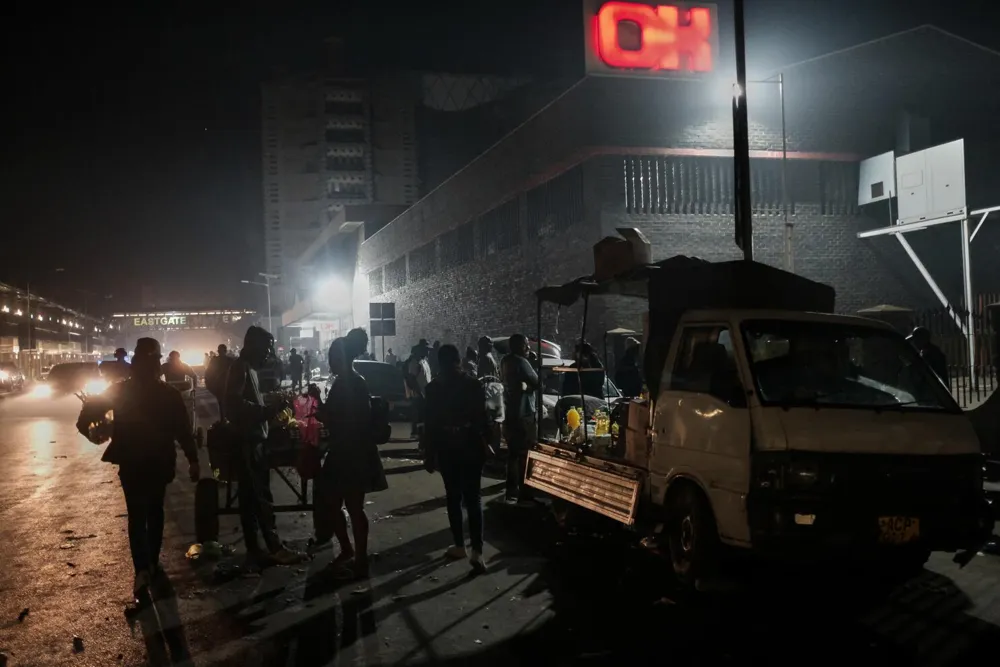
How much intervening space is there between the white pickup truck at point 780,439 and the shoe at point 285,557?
258 cm

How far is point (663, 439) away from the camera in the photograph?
663 centimetres

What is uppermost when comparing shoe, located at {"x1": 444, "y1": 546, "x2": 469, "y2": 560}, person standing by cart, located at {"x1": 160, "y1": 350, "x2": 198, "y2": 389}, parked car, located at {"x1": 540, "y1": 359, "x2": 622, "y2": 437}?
person standing by cart, located at {"x1": 160, "y1": 350, "x2": 198, "y2": 389}

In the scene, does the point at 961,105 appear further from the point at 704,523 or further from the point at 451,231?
the point at 704,523

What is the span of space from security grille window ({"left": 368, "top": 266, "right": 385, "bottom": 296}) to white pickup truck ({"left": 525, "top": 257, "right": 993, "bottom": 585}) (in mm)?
45125

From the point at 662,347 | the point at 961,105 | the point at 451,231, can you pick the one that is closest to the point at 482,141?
the point at 451,231

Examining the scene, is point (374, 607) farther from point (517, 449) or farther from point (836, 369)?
point (517, 449)

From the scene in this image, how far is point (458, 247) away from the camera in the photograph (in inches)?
1422

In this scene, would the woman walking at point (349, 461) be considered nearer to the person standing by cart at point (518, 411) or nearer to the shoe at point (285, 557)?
the shoe at point (285, 557)

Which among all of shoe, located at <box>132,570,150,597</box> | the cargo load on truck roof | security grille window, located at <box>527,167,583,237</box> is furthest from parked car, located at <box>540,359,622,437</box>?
security grille window, located at <box>527,167,583,237</box>

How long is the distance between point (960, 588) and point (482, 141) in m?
73.7

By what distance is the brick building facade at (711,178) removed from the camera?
22953mm

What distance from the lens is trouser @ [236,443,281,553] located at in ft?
24.0

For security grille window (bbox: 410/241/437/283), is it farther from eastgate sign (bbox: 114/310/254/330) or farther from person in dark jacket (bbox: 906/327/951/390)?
eastgate sign (bbox: 114/310/254/330)

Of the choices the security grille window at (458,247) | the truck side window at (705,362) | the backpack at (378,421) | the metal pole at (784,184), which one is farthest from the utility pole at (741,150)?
the security grille window at (458,247)
